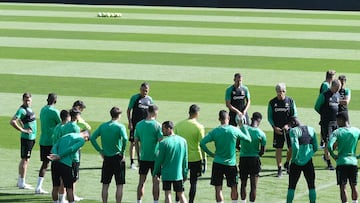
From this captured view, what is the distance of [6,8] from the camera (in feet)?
202

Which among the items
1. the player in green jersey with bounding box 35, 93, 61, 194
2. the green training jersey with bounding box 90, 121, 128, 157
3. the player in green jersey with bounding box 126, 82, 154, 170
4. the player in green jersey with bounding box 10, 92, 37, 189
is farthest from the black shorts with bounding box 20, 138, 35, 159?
the green training jersey with bounding box 90, 121, 128, 157

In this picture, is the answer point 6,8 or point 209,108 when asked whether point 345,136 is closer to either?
point 209,108

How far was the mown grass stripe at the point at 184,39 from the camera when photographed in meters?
41.0

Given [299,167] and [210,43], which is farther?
[210,43]

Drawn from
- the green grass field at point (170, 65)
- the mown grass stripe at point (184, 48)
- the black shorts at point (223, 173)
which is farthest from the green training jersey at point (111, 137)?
the mown grass stripe at point (184, 48)

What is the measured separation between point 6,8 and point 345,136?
156 feet

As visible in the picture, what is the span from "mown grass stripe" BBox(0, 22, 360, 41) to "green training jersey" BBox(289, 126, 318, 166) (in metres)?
26.7

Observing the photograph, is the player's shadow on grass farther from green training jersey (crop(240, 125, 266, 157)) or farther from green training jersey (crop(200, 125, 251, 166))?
green training jersey (crop(240, 125, 266, 157))

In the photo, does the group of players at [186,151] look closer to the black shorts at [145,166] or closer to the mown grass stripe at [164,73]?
the black shorts at [145,166]

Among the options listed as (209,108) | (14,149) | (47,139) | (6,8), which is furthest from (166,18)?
(47,139)

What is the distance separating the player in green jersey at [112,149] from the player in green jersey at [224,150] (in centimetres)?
142

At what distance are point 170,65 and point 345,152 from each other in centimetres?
1798

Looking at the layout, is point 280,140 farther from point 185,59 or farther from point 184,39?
point 184,39

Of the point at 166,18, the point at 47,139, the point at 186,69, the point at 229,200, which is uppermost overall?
the point at 166,18
